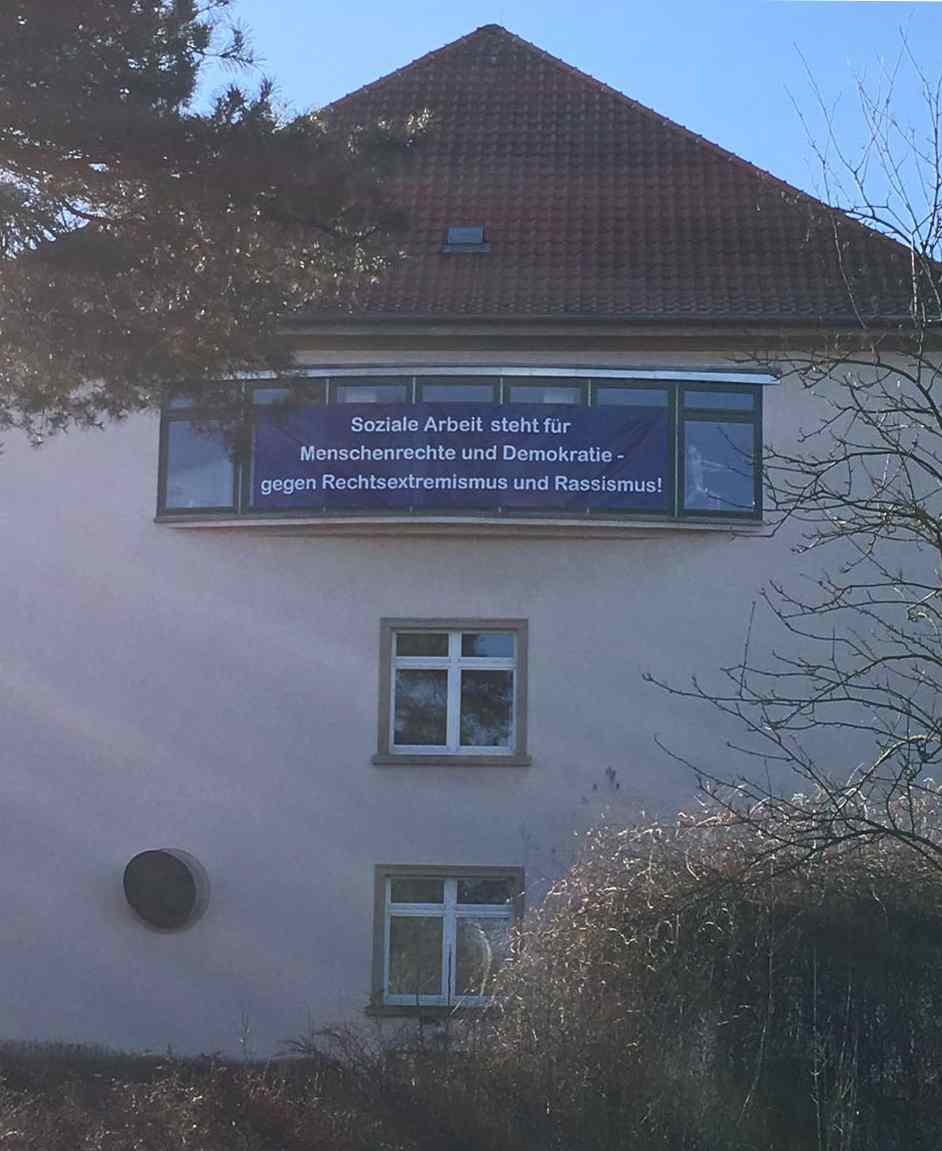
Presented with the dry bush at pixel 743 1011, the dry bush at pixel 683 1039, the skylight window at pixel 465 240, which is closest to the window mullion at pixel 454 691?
the skylight window at pixel 465 240

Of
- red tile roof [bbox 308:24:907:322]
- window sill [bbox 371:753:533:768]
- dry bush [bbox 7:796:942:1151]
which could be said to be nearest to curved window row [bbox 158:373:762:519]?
red tile roof [bbox 308:24:907:322]

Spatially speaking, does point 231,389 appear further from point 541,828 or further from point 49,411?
point 541,828

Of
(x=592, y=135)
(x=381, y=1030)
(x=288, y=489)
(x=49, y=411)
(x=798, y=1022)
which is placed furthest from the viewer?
(x=592, y=135)

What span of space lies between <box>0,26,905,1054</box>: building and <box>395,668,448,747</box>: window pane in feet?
0.10

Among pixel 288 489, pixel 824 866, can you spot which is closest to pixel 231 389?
pixel 824 866

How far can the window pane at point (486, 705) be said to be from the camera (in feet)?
56.0

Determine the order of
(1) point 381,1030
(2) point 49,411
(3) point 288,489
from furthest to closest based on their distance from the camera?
(3) point 288,489 → (2) point 49,411 → (1) point 381,1030

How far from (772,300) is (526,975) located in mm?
9880

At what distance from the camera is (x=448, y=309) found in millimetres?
17141

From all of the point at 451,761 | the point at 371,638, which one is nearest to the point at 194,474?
the point at 371,638

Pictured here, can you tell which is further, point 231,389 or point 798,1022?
point 231,389

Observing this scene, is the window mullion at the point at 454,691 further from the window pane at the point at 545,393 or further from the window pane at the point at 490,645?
the window pane at the point at 545,393

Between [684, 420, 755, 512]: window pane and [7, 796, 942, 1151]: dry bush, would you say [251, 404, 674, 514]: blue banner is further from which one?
[7, 796, 942, 1151]: dry bush

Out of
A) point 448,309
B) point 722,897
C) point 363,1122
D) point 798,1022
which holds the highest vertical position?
point 448,309
